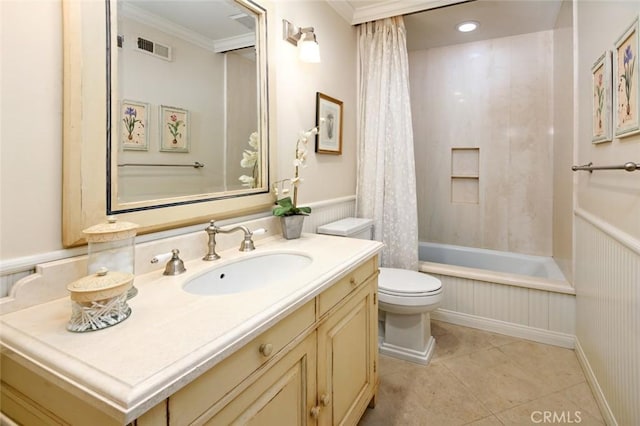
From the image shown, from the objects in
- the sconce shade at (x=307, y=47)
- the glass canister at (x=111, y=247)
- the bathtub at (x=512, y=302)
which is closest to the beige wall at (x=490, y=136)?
the bathtub at (x=512, y=302)

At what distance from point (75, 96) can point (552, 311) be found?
8.89 feet

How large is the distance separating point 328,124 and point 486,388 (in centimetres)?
180

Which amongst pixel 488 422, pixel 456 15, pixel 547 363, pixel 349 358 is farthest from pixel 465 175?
pixel 349 358

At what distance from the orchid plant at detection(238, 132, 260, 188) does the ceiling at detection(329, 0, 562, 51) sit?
1.27 metres

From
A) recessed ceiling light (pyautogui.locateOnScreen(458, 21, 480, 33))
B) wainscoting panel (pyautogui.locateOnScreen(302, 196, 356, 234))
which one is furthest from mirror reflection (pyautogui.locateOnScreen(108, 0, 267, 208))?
recessed ceiling light (pyautogui.locateOnScreen(458, 21, 480, 33))

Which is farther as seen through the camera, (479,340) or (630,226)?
(479,340)

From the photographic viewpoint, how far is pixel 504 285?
2350 millimetres

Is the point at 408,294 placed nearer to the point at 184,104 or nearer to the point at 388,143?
the point at 388,143

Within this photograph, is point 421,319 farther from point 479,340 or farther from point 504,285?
point 504,285

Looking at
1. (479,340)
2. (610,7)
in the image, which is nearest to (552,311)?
(479,340)

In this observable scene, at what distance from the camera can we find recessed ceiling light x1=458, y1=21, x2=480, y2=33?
279 cm

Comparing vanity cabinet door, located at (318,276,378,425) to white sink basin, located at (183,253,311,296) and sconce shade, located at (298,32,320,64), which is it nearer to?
white sink basin, located at (183,253,311,296)

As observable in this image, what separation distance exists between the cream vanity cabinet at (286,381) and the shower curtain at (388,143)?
1.08m

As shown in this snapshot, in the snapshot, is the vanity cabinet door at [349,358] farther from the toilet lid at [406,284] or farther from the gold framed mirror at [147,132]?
the gold framed mirror at [147,132]
